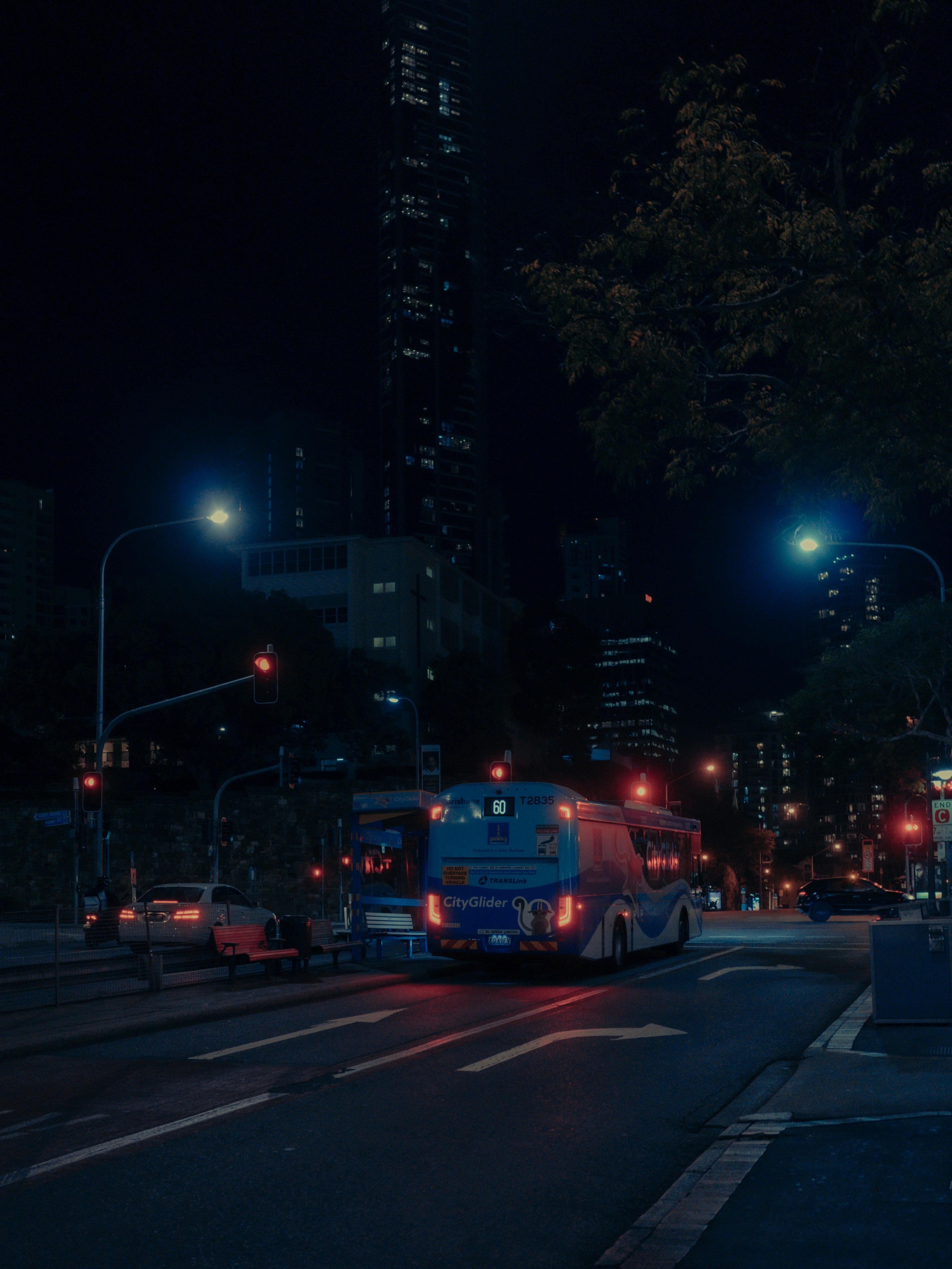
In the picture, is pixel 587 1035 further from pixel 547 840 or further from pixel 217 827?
pixel 217 827

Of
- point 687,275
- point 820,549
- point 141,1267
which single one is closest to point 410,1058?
point 141,1267

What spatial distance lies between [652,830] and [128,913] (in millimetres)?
11236

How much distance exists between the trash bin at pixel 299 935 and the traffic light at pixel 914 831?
92.5 feet

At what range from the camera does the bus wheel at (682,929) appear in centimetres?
2770

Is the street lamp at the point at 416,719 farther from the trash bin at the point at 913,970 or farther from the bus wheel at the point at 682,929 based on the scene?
the trash bin at the point at 913,970

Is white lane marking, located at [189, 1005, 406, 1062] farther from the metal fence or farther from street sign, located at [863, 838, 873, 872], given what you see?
street sign, located at [863, 838, 873, 872]

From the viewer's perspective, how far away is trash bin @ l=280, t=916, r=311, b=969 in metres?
21.7

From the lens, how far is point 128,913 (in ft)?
88.9

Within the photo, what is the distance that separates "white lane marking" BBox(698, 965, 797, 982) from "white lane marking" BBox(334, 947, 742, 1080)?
81 centimetres

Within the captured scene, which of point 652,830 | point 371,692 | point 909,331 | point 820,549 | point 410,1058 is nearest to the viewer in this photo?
point 909,331

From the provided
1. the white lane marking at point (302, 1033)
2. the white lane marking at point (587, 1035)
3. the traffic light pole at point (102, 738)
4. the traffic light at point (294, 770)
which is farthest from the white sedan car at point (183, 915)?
the traffic light at point (294, 770)

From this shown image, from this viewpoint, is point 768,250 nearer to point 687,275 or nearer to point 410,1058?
point 687,275

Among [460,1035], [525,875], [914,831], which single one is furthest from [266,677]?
[914,831]

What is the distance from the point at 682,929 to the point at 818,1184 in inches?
848
